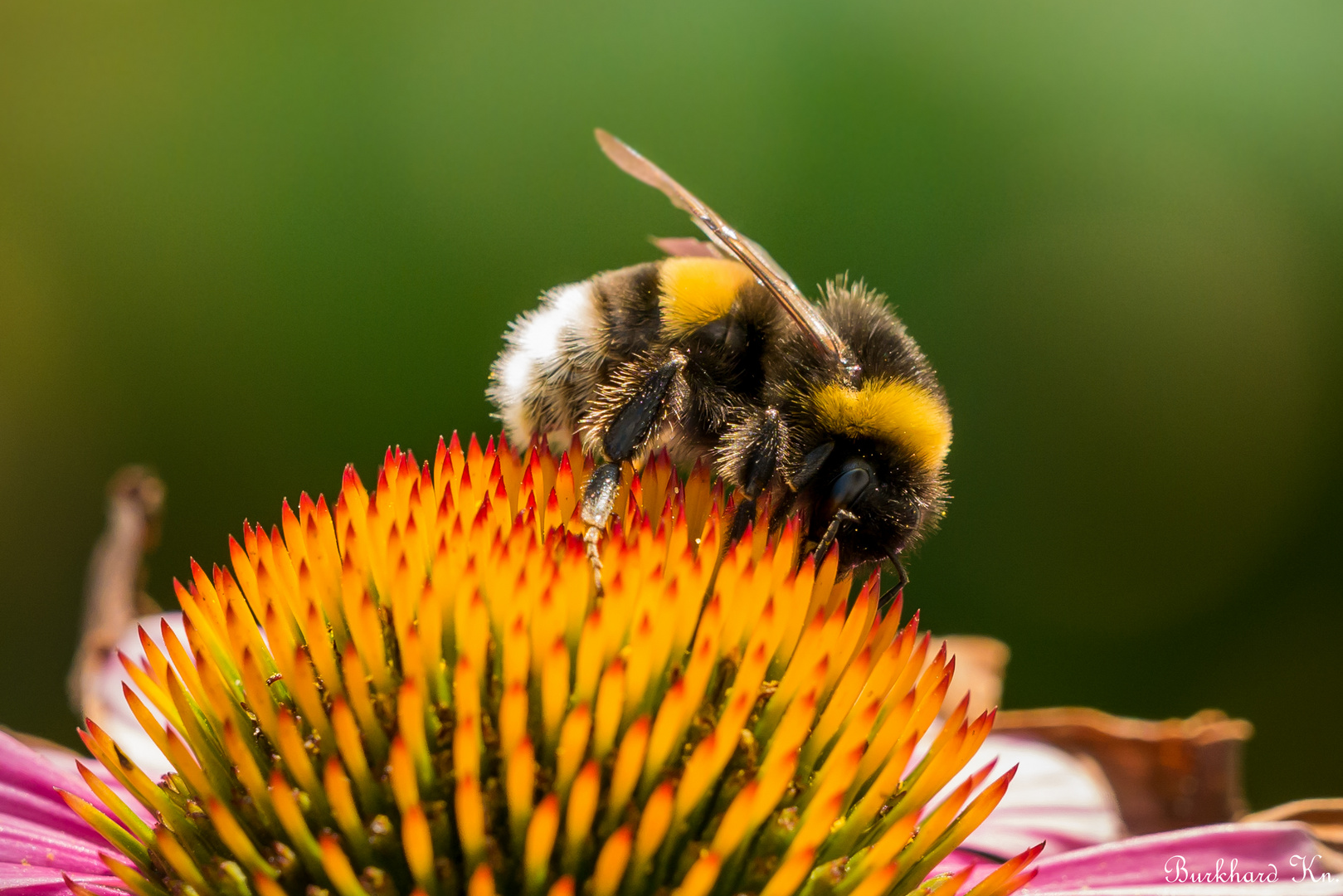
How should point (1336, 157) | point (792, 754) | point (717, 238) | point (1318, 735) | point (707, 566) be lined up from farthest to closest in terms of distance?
point (1336, 157) → point (1318, 735) → point (717, 238) → point (707, 566) → point (792, 754)

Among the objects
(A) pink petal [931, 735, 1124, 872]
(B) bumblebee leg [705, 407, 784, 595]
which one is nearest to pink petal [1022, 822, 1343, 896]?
(A) pink petal [931, 735, 1124, 872]

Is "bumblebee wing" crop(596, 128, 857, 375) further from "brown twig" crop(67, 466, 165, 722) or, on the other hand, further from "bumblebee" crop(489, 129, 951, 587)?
"brown twig" crop(67, 466, 165, 722)

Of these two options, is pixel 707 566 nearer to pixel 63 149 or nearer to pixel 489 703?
pixel 489 703

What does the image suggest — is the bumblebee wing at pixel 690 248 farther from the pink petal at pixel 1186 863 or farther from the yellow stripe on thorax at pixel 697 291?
the pink petal at pixel 1186 863

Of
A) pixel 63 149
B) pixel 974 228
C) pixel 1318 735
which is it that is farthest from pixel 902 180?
pixel 63 149

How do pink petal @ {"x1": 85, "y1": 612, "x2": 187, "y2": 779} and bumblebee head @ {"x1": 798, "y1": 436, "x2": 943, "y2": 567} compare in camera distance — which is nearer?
bumblebee head @ {"x1": 798, "y1": 436, "x2": 943, "y2": 567}

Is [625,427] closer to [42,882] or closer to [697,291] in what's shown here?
[697,291]
